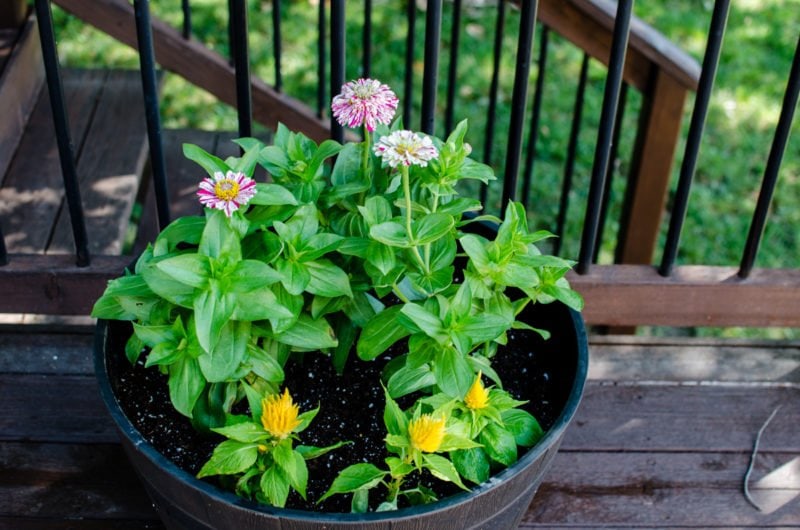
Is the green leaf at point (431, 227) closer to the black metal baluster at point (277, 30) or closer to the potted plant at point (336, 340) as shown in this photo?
the potted plant at point (336, 340)

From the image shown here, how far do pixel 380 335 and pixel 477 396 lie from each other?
181 mm

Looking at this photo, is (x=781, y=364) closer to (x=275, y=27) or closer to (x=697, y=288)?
(x=697, y=288)

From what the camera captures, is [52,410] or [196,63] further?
[196,63]

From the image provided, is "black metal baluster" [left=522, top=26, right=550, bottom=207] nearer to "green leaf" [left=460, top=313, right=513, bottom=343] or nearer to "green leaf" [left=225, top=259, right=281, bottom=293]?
"green leaf" [left=460, top=313, right=513, bottom=343]

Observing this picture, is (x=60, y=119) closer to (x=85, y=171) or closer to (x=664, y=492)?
(x=85, y=171)

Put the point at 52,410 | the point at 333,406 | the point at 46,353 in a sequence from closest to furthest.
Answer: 1. the point at 333,406
2. the point at 52,410
3. the point at 46,353

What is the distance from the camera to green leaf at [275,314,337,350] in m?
1.61

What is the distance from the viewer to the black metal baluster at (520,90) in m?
1.86

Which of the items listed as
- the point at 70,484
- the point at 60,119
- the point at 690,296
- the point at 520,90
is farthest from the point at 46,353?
the point at 690,296

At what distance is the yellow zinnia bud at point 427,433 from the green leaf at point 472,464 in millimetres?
115

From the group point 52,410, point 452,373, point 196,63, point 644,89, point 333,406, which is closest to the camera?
point 452,373

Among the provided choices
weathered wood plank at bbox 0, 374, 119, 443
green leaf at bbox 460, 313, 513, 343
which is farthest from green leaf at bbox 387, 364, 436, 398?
weathered wood plank at bbox 0, 374, 119, 443

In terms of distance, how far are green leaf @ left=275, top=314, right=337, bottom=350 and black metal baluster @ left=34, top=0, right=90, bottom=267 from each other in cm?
66

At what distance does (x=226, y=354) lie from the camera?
1.53 metres
